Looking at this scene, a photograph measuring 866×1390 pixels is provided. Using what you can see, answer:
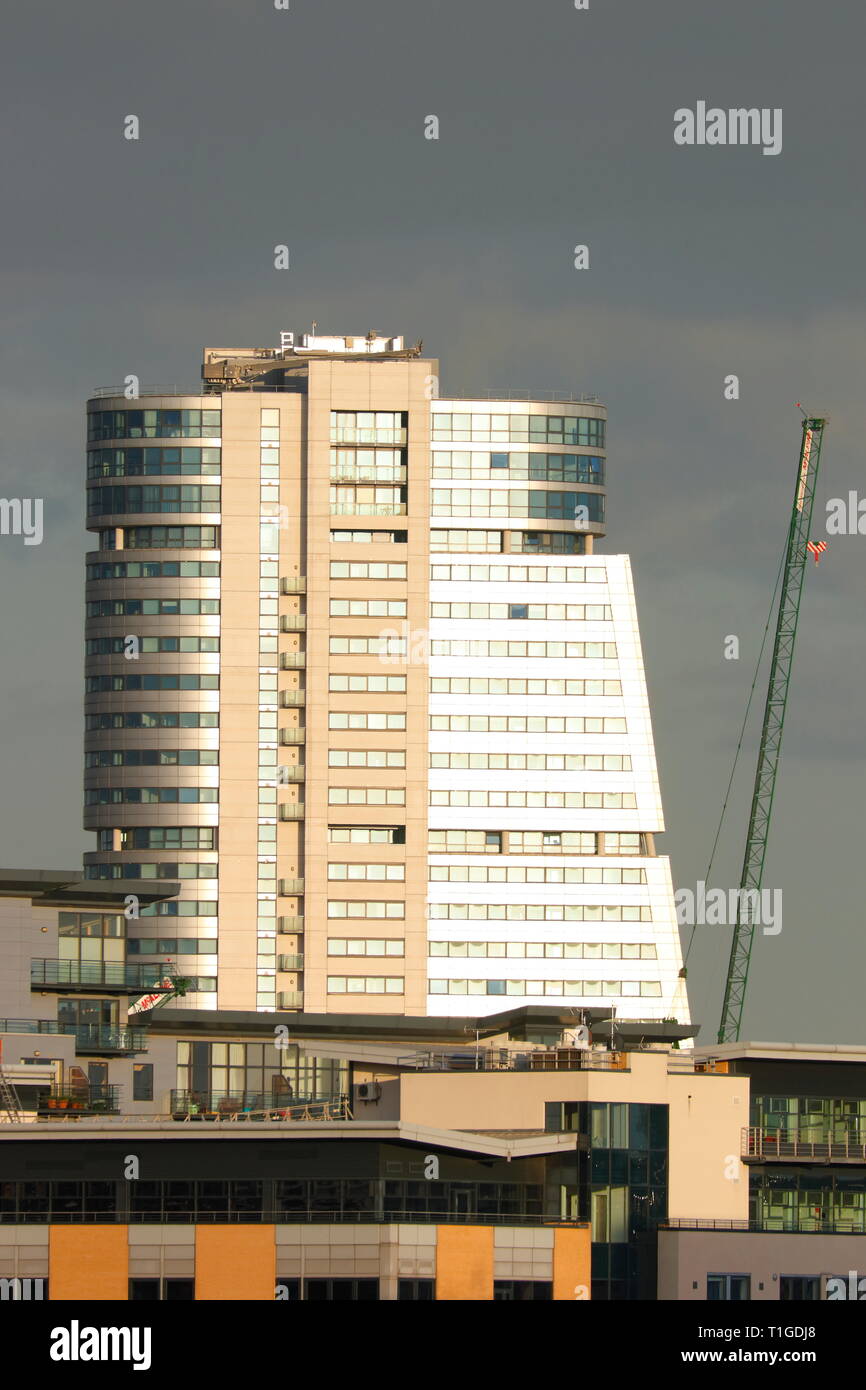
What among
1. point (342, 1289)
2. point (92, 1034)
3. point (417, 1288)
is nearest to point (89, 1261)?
point (342, 1289)

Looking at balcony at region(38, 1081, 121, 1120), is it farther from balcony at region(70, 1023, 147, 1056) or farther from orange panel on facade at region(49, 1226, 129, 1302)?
orange panel on facade at region(49, 1226, 129, 1302)

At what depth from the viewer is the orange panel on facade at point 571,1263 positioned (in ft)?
373

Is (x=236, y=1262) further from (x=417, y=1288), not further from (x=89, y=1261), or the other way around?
(x=417, y=1288)

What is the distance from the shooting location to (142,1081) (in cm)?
16200

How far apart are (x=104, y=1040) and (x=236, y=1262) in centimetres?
4924

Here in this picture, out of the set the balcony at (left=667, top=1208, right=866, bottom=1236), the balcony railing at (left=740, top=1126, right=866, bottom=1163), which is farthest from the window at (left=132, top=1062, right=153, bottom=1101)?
the balcony at (left=667, top=1208, right=866, bottom=1236)

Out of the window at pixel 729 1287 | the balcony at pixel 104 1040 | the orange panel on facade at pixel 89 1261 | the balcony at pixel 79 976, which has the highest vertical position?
the balcony at pixel 79 976

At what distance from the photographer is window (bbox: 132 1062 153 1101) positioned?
160 m

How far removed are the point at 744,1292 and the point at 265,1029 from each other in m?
76.7

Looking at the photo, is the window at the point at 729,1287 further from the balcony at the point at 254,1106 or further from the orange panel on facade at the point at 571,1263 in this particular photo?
the balcony at the point at 254,1106

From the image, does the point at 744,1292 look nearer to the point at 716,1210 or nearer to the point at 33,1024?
the point at 716,1210

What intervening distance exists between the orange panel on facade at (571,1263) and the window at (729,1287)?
21.2ft

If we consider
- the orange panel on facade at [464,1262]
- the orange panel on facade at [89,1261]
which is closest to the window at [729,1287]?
the orange panel on facade at [464,1262]
